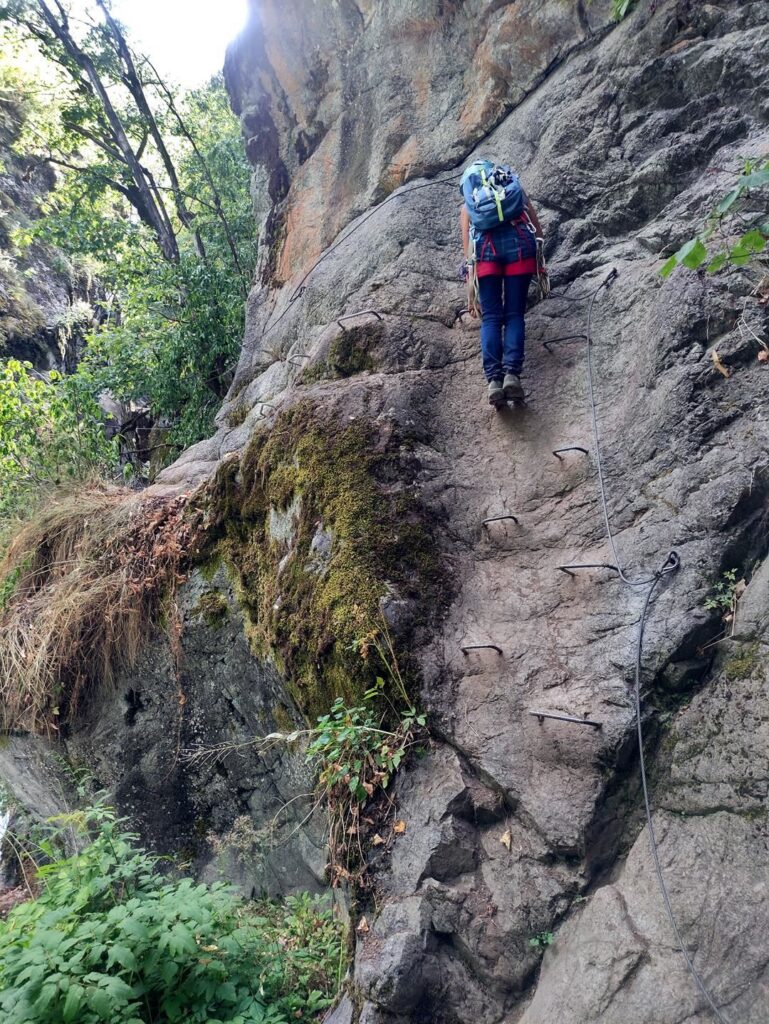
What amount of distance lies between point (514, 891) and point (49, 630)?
13.4 feet

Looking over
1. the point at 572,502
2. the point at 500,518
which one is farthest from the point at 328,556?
the point at 572,502

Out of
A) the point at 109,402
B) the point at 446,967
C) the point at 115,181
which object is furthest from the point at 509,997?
the point at 109,402

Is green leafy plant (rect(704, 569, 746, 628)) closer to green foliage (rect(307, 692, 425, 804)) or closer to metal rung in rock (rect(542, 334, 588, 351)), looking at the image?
green foliage (rect(307, 692, 425, 804))

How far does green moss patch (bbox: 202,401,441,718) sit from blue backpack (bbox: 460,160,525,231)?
1555mm

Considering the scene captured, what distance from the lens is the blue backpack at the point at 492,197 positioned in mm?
4598

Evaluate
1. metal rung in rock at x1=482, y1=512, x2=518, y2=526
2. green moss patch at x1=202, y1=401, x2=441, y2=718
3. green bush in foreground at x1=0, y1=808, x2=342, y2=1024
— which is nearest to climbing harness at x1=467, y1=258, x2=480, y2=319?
green moss patch at x1=202, y1=401, x2=441, y2=718

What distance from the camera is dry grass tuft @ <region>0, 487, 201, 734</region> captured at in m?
5.58

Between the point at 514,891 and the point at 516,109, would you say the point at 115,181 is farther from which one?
the point at 514,891

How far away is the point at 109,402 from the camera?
51.0 ft

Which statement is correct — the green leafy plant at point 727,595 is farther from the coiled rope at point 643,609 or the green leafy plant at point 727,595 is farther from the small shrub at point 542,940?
the small shrub at point 542,940

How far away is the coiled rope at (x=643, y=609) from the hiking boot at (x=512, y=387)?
1.48 feet

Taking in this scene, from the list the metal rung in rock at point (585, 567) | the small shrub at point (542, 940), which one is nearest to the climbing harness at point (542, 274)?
the metal rung in rock at point (585, 567)

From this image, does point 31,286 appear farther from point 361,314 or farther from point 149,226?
point 361,314

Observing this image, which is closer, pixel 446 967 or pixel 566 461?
pixel 446 967
